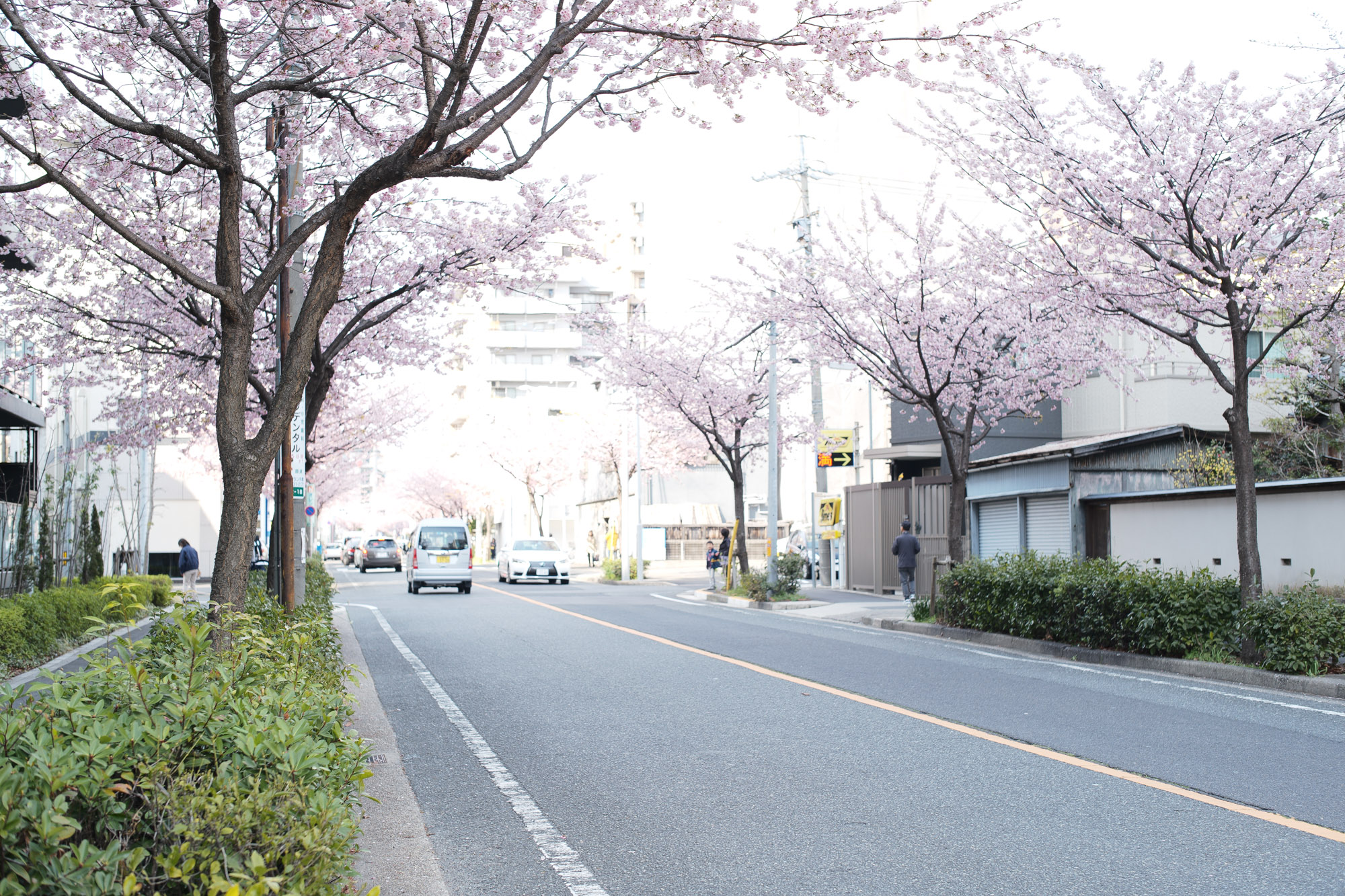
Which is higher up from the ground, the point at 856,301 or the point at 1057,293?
the point at 856,301

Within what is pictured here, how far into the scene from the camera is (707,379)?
3259cm

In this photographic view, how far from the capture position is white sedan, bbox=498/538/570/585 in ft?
126

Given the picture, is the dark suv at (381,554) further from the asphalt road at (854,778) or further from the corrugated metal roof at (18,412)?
the asphalt road at (854,778)

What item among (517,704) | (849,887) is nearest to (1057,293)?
(517,704)

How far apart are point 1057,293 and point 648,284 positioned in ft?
190

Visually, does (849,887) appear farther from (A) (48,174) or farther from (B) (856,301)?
(B) (856,301)

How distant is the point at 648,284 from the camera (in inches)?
2810

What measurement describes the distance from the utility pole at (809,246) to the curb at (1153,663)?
25.3 feet

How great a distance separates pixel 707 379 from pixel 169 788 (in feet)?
96.6

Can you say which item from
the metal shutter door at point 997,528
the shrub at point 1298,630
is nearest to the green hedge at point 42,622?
the shrub at point 1298,630

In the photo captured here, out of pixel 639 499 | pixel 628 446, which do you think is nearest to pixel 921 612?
pixel 639 499

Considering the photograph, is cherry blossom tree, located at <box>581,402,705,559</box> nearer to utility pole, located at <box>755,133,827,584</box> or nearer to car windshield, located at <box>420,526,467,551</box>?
utility pole, located at <box>755,133,827,584</box>

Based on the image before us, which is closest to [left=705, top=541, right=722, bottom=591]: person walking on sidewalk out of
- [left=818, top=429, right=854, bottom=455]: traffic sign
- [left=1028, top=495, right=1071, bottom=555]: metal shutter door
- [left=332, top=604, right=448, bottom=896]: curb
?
[left=818, top=429, right=854, bottom=455]: traffic sign

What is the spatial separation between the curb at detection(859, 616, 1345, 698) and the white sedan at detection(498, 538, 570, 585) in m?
21.3
